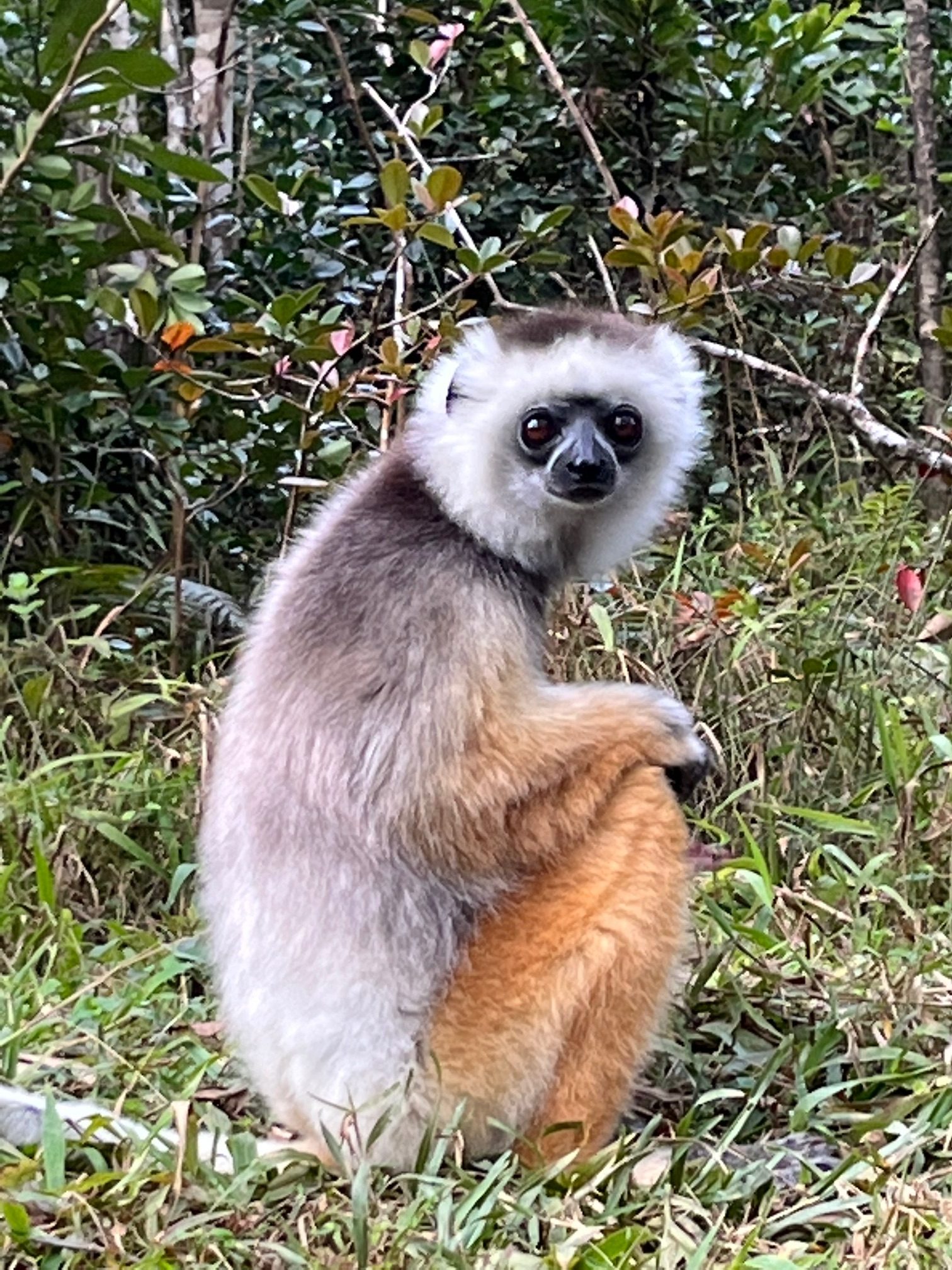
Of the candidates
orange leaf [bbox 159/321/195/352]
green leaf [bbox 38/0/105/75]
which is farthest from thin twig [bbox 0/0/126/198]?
orange leaf [bbox 159/321/195/352]

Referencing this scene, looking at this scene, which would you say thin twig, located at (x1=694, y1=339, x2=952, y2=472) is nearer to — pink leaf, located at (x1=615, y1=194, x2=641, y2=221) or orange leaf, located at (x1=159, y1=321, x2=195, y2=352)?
pink leaf, located at (x1=615, y1=194, x2=641, y2=221)

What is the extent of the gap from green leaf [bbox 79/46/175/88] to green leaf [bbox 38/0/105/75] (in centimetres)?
11

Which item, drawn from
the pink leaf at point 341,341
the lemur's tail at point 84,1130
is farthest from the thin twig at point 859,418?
the lemur's tail at point 84,1130

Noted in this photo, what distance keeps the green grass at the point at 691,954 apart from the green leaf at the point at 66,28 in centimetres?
178

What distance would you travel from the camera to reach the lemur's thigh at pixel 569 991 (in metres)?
2.98

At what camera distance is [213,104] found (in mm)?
6559

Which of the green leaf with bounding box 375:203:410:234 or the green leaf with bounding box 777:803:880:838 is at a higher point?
the green leaf with bounding box 375:203:410:234

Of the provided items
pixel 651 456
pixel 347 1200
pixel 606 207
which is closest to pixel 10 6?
pixel 606 207

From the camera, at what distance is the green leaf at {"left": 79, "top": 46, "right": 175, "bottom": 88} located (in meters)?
4.80

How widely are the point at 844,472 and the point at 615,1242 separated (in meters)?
5.46

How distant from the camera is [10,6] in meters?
5.91

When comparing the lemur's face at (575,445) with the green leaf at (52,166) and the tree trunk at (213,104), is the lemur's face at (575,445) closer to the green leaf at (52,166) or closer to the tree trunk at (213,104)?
the green leaf at (52,166)

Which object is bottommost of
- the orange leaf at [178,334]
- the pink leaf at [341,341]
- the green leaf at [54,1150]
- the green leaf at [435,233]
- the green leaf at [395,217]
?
the green leaf at [54,1150]

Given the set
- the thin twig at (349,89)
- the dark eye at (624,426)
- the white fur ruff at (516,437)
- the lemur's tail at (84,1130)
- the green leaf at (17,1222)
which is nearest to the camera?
the green leaf at (17,1222)
